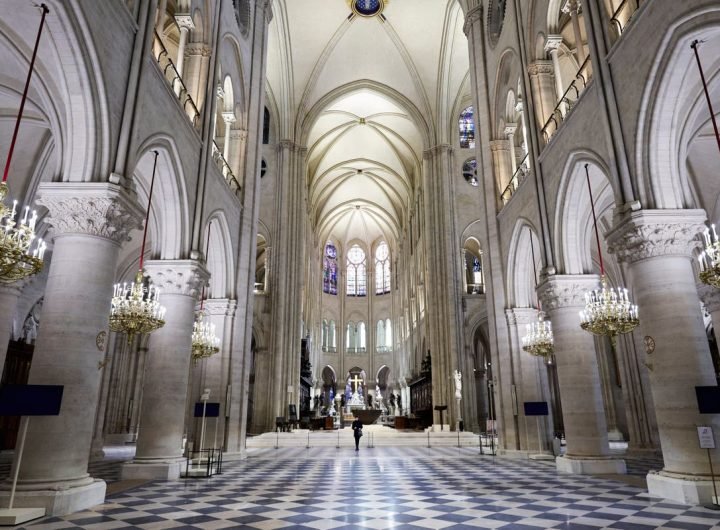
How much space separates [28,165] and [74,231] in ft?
21.8

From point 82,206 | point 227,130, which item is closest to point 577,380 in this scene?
point 82,206

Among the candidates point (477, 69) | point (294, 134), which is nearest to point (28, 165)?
point (477, 69)

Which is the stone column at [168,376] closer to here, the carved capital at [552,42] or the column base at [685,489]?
the column base at [685,489]

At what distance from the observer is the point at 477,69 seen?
17.2 m

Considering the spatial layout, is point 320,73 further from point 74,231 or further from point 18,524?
point 18,524

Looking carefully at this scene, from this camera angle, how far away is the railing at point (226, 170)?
13.2 m

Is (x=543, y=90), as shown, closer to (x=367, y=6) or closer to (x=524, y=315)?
(x=524, y=315)

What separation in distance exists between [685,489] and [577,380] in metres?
3.95

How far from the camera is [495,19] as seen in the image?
16.4 m

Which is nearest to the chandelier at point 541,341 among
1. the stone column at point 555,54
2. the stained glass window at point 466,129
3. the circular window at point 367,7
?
the stone column at point 555,54

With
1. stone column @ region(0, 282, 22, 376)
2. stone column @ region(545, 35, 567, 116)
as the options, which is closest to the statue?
stone column @ region(545, 35, 567, 116)

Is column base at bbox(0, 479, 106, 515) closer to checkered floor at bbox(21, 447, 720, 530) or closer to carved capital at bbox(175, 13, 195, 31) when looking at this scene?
checkered floor at bbox(21, 447, 720, 530)

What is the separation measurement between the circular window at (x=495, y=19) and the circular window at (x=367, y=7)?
9281 millimetres

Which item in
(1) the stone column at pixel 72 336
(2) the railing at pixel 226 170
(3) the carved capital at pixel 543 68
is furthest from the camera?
(2) the railing at pixel 226 170
